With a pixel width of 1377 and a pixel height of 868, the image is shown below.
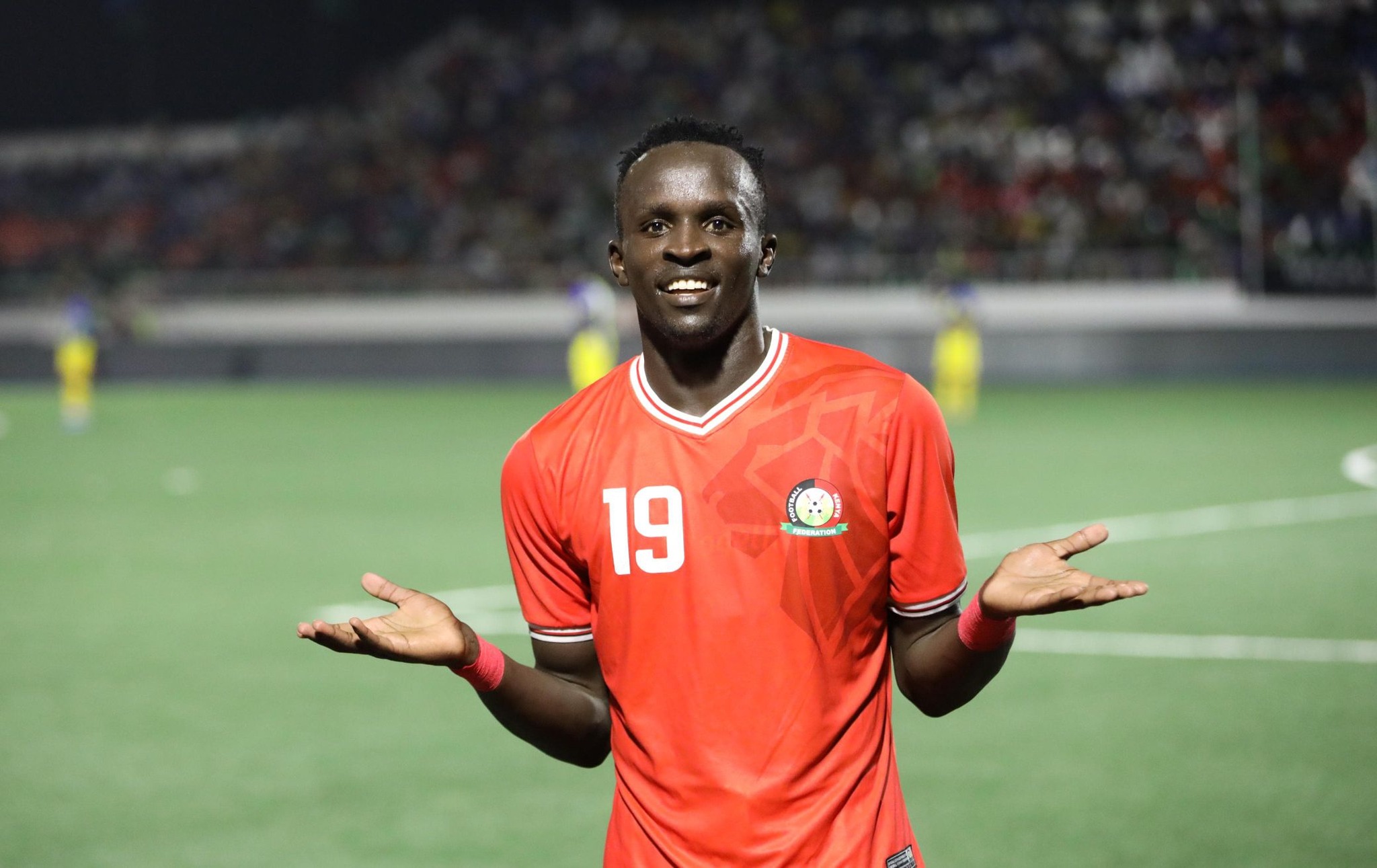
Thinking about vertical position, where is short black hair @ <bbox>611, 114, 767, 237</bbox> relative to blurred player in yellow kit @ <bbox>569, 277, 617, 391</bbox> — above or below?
above

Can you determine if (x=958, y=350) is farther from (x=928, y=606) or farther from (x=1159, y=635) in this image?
(x=928, y=606)

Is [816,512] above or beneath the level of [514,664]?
above

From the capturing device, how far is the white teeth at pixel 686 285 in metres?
2.88

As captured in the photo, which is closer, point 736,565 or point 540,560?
point 736,565

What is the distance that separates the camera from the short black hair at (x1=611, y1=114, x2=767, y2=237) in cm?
299

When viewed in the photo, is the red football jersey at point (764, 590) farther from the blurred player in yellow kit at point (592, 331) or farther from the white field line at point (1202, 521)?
the blurred player in yellow kit at point (592, 331)

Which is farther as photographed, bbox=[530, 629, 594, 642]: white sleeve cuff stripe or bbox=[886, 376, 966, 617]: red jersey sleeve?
bbox=[530, 629, 594, 642]: white sleeve cuff stripe

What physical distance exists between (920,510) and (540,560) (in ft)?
2.36

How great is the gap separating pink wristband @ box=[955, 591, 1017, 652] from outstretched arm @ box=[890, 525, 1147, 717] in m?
0.01

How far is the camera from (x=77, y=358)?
25719mm

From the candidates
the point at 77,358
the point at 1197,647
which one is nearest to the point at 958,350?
the point at 77,358

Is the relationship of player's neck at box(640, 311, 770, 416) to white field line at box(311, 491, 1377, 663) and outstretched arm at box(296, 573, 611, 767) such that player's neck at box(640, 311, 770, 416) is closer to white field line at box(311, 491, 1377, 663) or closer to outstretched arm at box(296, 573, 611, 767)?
outstretched arm at box(296, 573, 611, 767)

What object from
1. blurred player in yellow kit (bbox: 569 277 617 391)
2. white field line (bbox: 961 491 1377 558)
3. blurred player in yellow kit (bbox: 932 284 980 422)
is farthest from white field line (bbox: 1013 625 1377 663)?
blurred player in yellow kit (bbox: 569 277 617 391)

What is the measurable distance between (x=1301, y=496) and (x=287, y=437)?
13.9m
